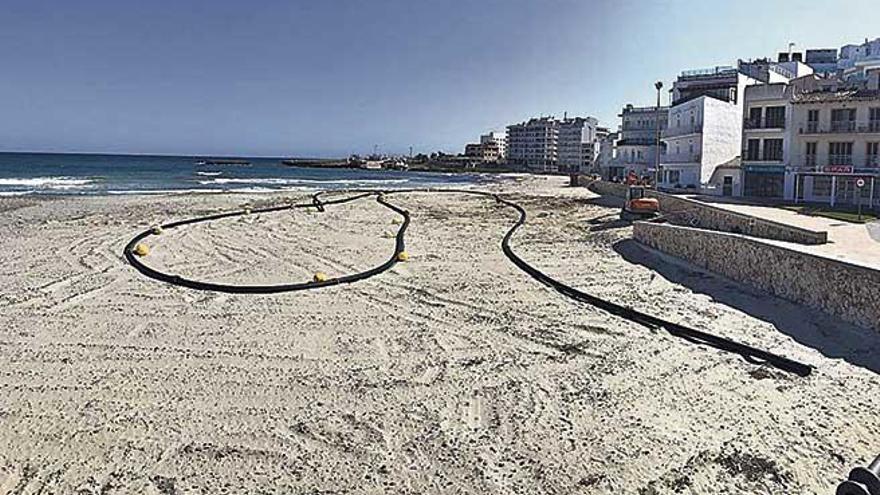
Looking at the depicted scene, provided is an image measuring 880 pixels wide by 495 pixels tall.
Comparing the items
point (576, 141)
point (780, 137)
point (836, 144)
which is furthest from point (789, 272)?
point (576, 141)

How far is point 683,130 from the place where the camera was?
40.3 meters

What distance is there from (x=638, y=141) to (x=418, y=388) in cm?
5397

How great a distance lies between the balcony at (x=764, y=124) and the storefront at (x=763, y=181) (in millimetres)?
1879

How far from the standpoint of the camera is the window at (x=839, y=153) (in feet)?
90.9

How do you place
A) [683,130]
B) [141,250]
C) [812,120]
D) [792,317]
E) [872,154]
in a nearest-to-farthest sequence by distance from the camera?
[792,317] → [141,250] → [872,154] → [812,120] → [683,130]

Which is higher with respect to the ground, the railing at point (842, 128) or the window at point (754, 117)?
the window at point (754, 117)

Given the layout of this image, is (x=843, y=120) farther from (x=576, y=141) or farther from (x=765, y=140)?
(x=576, y=141)

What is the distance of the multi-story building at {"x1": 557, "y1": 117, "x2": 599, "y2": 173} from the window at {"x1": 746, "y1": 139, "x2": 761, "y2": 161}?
3997 inches

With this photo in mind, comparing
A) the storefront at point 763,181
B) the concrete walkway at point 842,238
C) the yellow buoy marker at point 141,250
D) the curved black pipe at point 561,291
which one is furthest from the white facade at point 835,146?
the yellow buoy marker at point 141,250

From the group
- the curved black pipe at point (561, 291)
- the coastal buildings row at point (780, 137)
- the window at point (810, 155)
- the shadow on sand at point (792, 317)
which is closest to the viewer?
the curved black pipe at point (561, 291)

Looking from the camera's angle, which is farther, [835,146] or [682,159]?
[682,159]

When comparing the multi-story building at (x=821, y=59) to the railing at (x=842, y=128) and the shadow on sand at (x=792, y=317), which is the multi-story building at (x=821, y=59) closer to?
the railing at (x=842, y=128)

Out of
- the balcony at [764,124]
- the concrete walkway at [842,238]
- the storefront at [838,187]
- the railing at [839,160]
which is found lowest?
the concrete walkway at [842,238]

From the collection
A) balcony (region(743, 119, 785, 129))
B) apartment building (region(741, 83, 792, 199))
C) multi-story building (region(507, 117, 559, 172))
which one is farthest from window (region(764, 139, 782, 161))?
multi-story building (region(507, 117, 559, 172))
